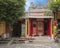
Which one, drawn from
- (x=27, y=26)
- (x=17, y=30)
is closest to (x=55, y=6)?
(x=27, y=26)

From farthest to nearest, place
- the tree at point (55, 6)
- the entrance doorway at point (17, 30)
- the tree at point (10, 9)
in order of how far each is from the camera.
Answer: the entrance doorway at point (17, 30) < the tree at point (55, 6) < the tree at point (10, 9)

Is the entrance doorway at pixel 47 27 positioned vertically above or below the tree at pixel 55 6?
below

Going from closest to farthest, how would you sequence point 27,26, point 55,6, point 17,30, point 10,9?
point 10,9
point 55,6
point 27,26
point 17,30

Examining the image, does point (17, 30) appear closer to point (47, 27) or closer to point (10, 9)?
point (47, 27)

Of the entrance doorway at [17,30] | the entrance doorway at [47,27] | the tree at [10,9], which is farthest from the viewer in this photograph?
the entrance doorway at [17,30]

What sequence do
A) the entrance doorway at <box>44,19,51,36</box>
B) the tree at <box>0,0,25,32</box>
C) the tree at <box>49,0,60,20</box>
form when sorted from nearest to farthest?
the tree at <box>0,0,25,32</box>
the tree at <box>49,0,60,20</box>
the entrance doorway at <box>44,19,51,36</box>

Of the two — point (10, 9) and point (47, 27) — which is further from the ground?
point (10, 9)

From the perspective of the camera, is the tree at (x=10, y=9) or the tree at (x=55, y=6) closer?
the tree at (x=10, y=9)

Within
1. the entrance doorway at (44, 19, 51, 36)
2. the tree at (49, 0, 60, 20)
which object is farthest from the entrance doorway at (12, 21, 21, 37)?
the tree at (49, 0, 60, 20)

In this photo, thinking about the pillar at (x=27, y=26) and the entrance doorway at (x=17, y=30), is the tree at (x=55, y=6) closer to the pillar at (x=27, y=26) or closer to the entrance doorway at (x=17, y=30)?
the pillar at (x=27, y=26)

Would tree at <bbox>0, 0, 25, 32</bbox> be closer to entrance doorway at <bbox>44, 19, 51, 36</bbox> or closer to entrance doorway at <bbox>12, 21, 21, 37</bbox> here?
entrance doorway at <bbox>12, 21, 21, 37</bbox>

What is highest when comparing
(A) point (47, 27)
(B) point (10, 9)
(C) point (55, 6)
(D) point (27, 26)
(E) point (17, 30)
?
(C) point (55, 6)

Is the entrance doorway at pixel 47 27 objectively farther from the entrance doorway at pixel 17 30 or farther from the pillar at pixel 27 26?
the entrance doorway at pixel 17 30

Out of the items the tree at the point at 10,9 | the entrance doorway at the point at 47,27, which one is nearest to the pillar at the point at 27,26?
the entrance doorway at the point at 47,27
